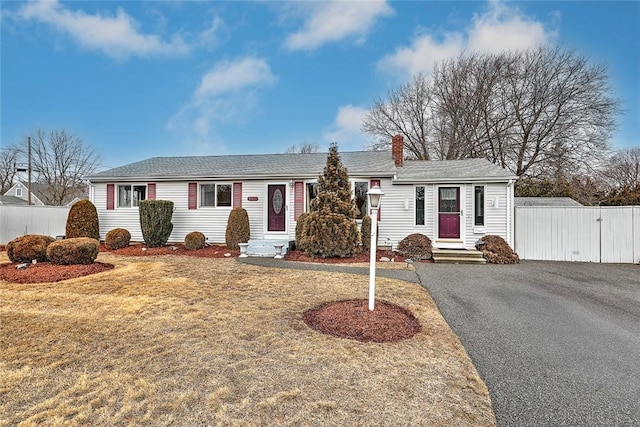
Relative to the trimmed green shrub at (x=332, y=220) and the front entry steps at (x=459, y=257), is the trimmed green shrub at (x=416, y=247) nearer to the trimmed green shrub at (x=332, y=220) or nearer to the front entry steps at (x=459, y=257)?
the front entry steps at (x=459, y=257)

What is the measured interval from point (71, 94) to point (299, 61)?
1164 centimetres

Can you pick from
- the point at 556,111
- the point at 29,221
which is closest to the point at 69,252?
the point at 29,221

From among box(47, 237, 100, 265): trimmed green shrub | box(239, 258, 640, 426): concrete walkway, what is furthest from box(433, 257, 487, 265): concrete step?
box(47, 237, 100, 265): trimmed green shrub

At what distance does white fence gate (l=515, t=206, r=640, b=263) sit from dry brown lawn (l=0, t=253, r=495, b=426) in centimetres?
783

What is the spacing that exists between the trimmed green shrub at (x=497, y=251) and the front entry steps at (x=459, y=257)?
279 millimetres

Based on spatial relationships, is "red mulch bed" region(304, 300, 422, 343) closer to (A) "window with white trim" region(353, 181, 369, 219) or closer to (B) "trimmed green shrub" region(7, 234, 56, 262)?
(A) "window with white trim" region(353, 181, 369, 219)

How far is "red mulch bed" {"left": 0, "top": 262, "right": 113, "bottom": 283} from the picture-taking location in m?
6.67

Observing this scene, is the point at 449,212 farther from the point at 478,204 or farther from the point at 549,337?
the point at 549,337

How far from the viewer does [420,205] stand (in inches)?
464

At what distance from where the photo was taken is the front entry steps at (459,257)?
10.0m

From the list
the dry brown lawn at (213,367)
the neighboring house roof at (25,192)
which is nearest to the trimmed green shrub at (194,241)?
the dry brown lawn at (213,367)

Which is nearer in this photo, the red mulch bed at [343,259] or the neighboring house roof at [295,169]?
the red mulch bed at [343,259]

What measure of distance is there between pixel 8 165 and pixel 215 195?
31884mm

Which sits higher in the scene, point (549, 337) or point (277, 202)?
point (277, 202)
